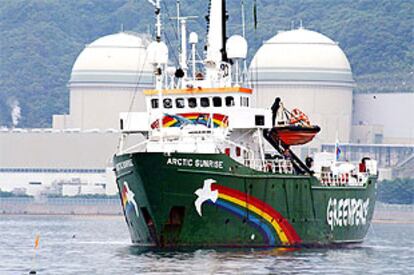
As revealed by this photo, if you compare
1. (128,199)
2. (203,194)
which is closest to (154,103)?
(128,199)

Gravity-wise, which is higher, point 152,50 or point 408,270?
point 152,50

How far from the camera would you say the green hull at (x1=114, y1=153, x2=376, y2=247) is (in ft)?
276

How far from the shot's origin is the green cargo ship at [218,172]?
84250 mm

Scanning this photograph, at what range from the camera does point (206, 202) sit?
84.4m

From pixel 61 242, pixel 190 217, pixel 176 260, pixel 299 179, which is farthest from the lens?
pixel 61 242

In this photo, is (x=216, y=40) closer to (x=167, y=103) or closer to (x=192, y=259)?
(x=167, y=103)

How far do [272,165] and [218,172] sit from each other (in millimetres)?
5885

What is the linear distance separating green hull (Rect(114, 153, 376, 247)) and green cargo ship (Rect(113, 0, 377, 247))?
0.04 m

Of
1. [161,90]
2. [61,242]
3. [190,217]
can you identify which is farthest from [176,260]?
[61,242]

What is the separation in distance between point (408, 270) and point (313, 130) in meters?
15.2

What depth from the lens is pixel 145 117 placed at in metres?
90.1

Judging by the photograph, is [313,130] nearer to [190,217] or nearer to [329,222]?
[329,222]

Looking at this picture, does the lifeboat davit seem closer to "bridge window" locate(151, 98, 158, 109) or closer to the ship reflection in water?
the ship reflection in water

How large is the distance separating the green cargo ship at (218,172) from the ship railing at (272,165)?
0.08m
